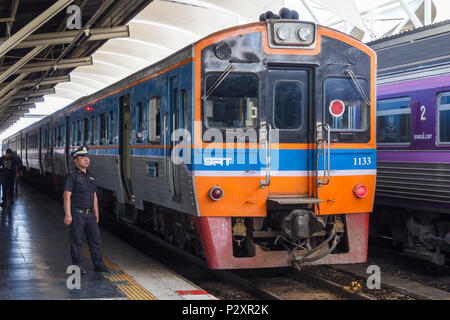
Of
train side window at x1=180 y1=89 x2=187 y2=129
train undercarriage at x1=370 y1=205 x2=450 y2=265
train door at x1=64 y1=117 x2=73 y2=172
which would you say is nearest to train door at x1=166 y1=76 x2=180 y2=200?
train side window at x1=180 y1=89 x2=187 y2=129

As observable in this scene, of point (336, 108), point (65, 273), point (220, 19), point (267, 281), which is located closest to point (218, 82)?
point (336, 108)

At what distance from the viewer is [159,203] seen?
30.6 ft

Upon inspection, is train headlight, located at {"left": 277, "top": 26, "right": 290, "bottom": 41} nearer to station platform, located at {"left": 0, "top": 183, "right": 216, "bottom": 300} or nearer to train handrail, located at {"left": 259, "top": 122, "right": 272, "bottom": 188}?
train handrail, located at {"left": 259, "top": 122, "right": 272, "bottom": 188}

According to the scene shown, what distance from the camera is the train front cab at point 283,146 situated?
770 centimetres

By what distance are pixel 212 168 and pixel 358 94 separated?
2.26m

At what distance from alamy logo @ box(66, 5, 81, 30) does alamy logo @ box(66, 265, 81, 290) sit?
6.28 meters

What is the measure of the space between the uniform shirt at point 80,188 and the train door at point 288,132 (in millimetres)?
2361

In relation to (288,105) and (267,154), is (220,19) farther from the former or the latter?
(267,154)

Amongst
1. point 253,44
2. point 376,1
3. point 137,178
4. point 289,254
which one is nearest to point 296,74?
point 253,44

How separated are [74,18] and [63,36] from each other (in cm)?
55

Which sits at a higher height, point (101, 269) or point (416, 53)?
point (416, 53)

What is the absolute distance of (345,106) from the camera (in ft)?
27.0

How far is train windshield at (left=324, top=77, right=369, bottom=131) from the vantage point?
816 centimetres

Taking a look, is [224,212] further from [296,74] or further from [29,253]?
[29,253]
